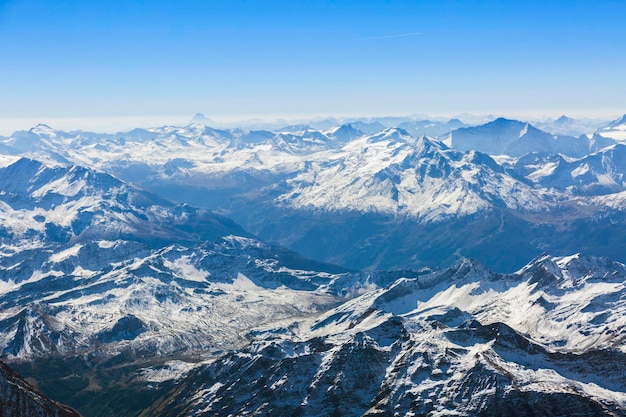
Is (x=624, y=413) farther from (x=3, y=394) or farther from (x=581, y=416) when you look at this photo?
→ (x=3, y=394)

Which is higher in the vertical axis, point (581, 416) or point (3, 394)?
point (3, 394)

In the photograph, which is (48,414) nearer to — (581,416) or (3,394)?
(3,394)

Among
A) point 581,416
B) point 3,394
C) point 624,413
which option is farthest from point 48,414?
point 624,413

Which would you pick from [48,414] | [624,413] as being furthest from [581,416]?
[48,414]

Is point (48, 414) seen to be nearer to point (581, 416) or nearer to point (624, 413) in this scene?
point (581, 416)

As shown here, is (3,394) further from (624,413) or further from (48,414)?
(624,413)

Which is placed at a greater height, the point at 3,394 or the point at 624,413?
the point at 3,394
